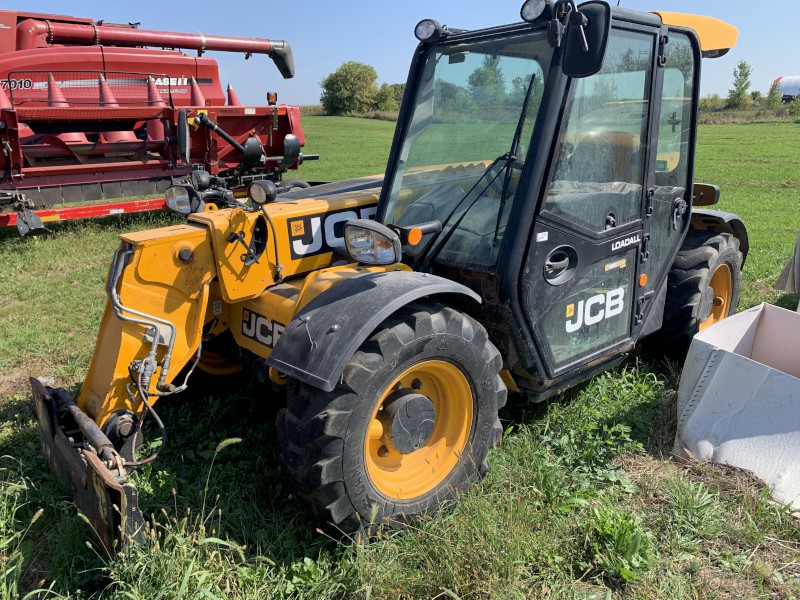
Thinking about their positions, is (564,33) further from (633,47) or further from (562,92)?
(633,47)

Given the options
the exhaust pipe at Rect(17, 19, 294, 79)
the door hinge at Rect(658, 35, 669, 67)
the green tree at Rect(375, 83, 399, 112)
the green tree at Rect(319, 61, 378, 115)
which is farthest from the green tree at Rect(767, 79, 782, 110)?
the door hinge at Rect(658, 35, 669, 67)

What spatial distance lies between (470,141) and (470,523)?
1.91m

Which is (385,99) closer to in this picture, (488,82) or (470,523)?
(488,82)

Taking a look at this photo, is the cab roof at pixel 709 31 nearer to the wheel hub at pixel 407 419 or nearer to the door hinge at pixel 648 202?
the door hinge at pixel 648 202

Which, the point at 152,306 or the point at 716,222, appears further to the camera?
the point at 716,222

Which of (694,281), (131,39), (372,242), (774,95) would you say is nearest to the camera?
(372,242)

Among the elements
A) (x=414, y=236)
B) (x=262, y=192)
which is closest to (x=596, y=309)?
(x=414, y=236)

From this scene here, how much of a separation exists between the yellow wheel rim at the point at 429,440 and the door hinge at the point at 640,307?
1.44 m

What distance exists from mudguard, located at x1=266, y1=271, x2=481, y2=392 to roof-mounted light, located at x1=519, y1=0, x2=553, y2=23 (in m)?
1.25

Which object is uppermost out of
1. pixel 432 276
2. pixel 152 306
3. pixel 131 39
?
pixel 131 39

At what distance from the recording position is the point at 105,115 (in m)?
8.70

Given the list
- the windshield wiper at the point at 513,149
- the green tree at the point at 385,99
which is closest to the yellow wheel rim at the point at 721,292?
the windshield wiper at the point at 513,149

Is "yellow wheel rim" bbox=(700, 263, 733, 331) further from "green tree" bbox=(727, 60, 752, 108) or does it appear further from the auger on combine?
"green tree" bbox=(727, 60, 752, 108)

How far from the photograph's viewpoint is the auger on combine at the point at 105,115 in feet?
27.6
